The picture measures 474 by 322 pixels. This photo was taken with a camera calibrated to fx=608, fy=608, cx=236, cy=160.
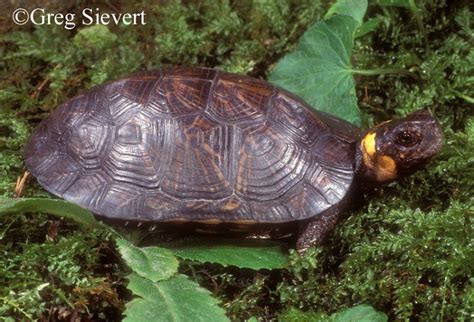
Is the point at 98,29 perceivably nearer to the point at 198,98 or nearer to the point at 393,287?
the point at 198,98

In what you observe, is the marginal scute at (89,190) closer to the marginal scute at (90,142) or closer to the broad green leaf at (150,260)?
the marginal scute at (90,142)

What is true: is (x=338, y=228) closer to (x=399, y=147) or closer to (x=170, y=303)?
(x=399, y=147)

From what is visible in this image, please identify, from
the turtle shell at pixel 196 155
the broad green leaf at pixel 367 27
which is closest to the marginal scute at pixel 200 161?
the turtle shell at pixel 196 155

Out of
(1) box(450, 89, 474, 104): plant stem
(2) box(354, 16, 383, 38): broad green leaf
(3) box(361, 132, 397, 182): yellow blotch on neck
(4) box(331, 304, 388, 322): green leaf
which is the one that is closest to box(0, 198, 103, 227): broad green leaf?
(4) box(331, 304, 388, 322): green leaf

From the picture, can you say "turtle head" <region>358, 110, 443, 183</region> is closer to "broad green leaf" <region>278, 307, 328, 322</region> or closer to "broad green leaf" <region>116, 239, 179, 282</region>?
"broad green leaf" <region>278, 307, 328, 322</region>

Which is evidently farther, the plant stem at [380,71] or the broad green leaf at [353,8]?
the broad green leaf at [353,8]

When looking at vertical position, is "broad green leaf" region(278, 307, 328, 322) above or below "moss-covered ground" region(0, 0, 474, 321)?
below

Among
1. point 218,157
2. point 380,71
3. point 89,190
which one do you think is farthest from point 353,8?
point 89,190
